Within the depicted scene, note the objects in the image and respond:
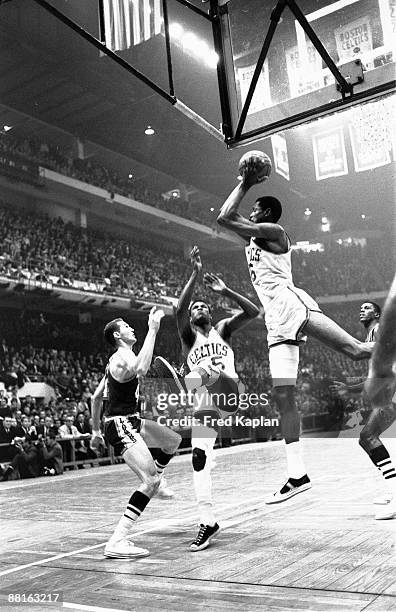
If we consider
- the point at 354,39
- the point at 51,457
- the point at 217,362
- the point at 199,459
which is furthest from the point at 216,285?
the point at 51,457

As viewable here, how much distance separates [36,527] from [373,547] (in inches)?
120

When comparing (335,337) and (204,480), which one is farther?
(204,480)

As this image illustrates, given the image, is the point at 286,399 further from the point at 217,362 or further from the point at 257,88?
the point at 257,88

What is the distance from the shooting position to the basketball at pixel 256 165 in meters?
3.50

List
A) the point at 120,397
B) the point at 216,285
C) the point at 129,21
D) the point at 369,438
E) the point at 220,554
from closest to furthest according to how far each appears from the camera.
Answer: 1. the point at 220,554
2. the point at 216,285
3. the point at 120,397
4. the point at 369,438
5. the point at 129,21

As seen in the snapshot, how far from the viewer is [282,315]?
142 inches

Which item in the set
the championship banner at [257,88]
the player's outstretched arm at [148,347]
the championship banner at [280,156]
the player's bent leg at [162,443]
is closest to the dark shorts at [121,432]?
the player's outstretched arm at [148,347]

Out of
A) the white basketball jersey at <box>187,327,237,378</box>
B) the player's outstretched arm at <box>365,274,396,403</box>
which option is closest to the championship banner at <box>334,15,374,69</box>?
the white basketball jersey at <box>187,327,237,378</box>

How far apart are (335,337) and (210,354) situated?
1116mm

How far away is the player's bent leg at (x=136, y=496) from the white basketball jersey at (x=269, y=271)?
4.65 feet

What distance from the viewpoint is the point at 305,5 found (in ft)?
16.4

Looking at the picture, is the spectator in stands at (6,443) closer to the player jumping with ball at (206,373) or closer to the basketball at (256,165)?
the player jumping with ball at (206,373)

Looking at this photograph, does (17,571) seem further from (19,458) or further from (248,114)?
(19,458)

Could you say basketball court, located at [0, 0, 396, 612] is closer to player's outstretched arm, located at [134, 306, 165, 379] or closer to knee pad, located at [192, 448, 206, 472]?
knee pad, located at [192, 448, 206, 472]
